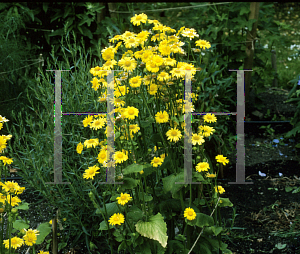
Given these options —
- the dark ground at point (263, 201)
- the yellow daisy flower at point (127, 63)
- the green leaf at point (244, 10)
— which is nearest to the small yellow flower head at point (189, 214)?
the yellow daisy flower at point (127, 63)

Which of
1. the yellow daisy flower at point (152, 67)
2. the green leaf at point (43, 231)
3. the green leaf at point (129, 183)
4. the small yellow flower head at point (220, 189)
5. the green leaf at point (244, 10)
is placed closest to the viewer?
the yellow daisy flower at point (152, 67)

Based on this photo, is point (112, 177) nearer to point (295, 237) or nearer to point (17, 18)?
point (295, 237)

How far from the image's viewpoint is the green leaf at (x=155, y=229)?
1.41 metres

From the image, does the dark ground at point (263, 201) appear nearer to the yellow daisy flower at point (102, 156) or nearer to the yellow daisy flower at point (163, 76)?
Result: the yellow daisy flower at point (102, 156)

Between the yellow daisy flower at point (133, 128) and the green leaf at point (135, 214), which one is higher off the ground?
the yellow daisy flower at point (133, 128)

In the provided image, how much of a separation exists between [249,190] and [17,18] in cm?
259

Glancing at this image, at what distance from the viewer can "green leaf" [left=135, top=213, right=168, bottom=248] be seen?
55.5 inches

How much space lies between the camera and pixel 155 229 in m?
1.44

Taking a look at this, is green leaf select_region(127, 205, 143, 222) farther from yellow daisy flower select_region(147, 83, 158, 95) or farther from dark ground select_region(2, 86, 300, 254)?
dark ground select_region(2, 86, 300, 254)

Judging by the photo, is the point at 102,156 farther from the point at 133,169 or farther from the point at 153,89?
the point at 153,89

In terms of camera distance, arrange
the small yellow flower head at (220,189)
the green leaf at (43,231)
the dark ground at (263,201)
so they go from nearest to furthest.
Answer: the small yellow flower head at (220,189), the green leaf at (43,231), the dark ground at (263,201)

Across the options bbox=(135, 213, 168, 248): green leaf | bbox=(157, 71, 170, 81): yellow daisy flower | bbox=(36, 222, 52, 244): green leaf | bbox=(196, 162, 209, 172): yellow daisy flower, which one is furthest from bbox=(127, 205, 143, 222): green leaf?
bbox=(157, 71, 170, 81): yellow daisy flower

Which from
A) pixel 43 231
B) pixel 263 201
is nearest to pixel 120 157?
pixel 43 231

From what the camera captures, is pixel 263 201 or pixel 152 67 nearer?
pixel 152 67
